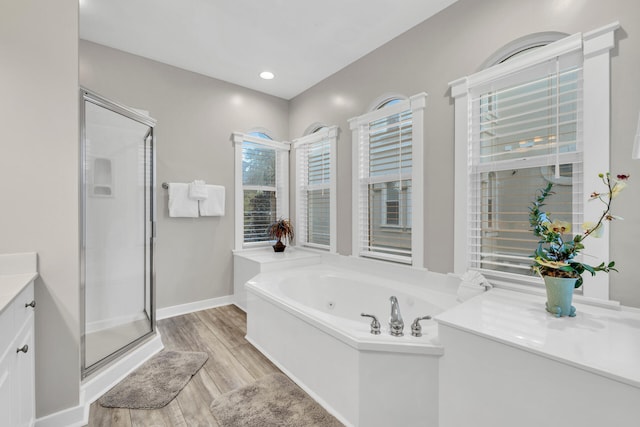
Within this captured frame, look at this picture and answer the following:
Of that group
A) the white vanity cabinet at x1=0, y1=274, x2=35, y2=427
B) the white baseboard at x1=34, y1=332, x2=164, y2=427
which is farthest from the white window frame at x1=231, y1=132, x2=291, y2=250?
the white vanity cabinet at x1=0, y1=274, x2=35, y2=427

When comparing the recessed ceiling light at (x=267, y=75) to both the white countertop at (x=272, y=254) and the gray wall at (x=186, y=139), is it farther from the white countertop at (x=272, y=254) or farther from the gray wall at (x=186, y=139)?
the white countertop at (x=272, y=254)

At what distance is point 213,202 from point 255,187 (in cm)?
65

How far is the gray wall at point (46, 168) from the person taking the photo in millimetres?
1486

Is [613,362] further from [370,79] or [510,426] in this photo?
[370,79]

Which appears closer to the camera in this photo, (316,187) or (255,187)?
(316,187)

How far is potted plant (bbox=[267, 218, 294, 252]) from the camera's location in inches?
149

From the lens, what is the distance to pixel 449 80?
2293 mm

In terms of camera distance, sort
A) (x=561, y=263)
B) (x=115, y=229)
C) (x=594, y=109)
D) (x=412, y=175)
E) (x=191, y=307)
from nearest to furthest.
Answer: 1. (x=561, y=263)
2. (x=594, y=109)
3. (x=115, y=229)
4. (x=412, y=175)
5. (x=191, y=307)

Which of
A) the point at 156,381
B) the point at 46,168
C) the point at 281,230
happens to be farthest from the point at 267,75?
the point at 156,381

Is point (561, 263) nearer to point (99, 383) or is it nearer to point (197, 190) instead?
point (99, 383)

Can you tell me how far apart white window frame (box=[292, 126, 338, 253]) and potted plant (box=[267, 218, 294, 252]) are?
15 cm

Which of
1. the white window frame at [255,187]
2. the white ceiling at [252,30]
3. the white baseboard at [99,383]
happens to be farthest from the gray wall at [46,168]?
the white window frame at [255,187]

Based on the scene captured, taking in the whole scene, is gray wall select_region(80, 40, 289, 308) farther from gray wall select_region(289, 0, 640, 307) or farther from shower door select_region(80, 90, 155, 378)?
gray wall select_region(289, 0, 640, 307)

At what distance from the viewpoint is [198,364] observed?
2.26 m
